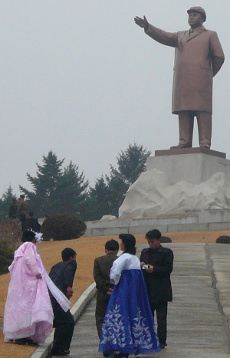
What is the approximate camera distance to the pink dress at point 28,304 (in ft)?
35.9

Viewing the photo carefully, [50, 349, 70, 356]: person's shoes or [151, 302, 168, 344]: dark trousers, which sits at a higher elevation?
[151, 302, 168, 344]: dark trousers

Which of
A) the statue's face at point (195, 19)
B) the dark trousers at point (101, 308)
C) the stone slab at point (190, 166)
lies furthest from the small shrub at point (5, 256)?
the statue's face at point (195, 19)

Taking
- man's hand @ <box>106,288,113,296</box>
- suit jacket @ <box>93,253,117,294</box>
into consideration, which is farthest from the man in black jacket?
man's hand @ <box>106,288,113,296</box>

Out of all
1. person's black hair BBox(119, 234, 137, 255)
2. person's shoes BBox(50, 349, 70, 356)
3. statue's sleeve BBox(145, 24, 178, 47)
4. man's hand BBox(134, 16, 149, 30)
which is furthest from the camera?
statue's sleeve BBox(145, 24, 178, 47)

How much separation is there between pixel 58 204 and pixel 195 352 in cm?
5661

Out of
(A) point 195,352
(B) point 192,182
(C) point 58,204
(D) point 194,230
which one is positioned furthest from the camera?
(C) point 58,204

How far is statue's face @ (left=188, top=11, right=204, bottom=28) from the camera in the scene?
37.5 metres

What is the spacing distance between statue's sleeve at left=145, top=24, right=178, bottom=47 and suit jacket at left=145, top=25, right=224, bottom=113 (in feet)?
0.47

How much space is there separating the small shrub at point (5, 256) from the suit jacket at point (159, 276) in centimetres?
1300

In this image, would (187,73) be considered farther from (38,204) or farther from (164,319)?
(38,204)

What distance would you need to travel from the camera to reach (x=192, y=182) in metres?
37.0

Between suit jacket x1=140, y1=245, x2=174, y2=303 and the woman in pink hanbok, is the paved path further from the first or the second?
suit jacket x1=140, y1=245, x2=174, y2=303

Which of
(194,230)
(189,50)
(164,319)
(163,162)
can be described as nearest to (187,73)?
(189,50)

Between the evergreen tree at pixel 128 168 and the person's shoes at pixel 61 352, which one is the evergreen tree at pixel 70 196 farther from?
the person's shoes at pixel 61 352
